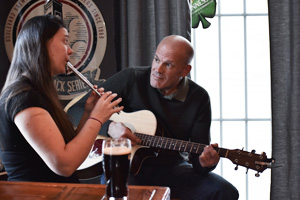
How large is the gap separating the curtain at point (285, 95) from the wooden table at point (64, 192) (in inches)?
68.0

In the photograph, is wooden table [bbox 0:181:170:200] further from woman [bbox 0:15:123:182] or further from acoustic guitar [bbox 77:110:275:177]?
acoustic guitar [bbox 77:110:275:177]

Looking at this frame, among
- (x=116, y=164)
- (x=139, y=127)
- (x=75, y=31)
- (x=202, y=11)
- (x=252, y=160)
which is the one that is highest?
(x=202, y=11)

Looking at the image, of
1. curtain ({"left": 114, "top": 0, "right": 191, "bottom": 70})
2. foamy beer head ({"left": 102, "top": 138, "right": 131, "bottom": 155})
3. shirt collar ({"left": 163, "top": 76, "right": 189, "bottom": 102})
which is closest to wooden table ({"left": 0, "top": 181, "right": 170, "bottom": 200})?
foamy beer head ({"left": 102, "top": 138, "right": 131, "bottom": 155})

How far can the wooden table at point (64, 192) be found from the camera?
129 centimetres

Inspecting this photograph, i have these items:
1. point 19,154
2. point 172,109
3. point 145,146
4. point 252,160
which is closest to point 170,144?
point 145,146

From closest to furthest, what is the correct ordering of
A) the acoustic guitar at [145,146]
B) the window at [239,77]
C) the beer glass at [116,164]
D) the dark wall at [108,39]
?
the beer glass at [116,164]
the acoustic guitar at [145,146]
the dark wall at [108,39]
the window at [239,77]

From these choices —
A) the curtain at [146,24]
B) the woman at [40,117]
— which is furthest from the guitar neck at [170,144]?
the curtain at [146,24]

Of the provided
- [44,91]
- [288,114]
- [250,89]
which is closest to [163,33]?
[250,89]

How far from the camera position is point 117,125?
2.35 metres

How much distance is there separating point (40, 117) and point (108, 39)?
1449 millimetres

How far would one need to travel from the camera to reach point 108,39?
2867mm

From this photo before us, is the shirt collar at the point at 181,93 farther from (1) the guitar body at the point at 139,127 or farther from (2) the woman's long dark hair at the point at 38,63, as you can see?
(2) the woman's long dark hair at the point at 38,63

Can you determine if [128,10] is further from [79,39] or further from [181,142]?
[181,142]

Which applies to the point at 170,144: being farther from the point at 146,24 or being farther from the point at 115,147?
the point at 115,147
